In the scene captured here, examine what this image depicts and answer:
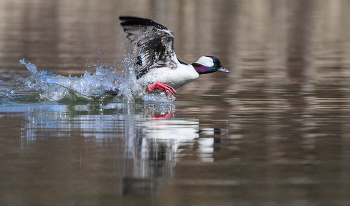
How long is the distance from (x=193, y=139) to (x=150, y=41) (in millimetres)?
3392

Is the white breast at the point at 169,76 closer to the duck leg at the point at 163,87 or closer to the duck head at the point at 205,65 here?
the duck leg at the point at 163,87

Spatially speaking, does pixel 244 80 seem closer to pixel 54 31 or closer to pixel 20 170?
pixel 20 170

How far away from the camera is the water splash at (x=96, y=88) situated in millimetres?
10359

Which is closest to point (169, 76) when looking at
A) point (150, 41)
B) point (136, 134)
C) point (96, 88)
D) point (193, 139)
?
point (150, 41)

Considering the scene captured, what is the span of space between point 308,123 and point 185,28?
20961 mm

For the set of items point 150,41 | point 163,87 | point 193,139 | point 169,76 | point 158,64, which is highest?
point 150,41

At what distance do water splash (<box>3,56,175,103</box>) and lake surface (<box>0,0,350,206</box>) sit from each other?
0.27 meters

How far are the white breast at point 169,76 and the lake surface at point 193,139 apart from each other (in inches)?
14.2

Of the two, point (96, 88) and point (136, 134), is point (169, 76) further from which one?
point (136, 134)

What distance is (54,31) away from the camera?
25.9 metres

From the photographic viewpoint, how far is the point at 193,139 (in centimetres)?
697

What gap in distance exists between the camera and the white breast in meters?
10.3

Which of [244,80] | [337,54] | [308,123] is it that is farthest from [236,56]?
Result: [308,123]

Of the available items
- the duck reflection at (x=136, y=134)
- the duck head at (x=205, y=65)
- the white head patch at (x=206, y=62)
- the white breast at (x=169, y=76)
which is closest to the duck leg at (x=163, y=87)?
the white breast at (x=169, y=76)
